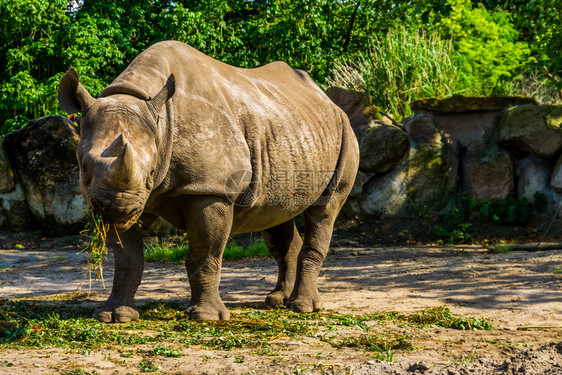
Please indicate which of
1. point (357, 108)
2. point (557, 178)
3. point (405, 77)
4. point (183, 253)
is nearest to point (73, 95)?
point (183, 253)

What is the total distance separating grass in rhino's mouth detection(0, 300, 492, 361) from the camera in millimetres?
3854

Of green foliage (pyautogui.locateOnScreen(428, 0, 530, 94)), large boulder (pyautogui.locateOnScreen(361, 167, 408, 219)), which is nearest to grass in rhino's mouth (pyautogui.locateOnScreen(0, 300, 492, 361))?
large boulder (pyautogui.locateOnScreen(361, 167, 408, 219))

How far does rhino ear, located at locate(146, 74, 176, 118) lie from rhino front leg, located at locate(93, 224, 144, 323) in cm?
85

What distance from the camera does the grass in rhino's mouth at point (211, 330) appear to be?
12.6 feet

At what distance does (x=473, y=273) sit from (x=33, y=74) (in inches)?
443

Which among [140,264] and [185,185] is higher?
[185,185]

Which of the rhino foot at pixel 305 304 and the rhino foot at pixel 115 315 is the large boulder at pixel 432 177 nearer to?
the rhino foot at pixel 305 304

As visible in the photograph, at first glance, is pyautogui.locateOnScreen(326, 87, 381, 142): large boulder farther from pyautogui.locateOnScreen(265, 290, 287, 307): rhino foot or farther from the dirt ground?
pyautogui.locateOnScreen(265, 290, 287, 307): rhino foot

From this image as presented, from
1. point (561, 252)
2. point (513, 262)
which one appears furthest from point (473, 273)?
point (561, 252)

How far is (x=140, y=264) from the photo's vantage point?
4641 millimetres

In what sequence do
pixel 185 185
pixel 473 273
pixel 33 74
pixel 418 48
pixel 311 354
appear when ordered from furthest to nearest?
pixel 33 74 < pixel 418 48 < pixel 473 273 < pixel 185 185 < pixel 311 354

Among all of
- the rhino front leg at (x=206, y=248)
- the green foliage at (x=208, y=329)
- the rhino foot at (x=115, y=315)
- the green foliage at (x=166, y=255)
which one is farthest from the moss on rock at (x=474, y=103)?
the rhino foot at (x=115, y=315)

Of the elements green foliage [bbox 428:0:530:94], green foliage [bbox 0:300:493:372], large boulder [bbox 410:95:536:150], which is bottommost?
green foliage [bbox 0:300:493:372]

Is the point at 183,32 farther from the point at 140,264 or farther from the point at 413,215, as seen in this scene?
the point at 140,264
